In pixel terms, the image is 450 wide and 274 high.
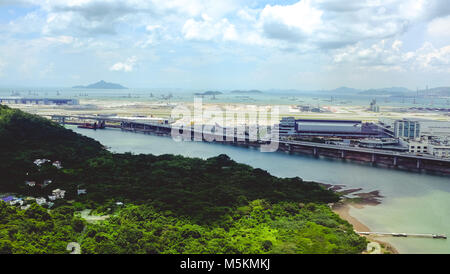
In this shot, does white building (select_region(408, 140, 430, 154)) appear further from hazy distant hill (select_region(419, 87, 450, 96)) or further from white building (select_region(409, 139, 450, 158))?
hazy distant hill (select_region(419, 87, 450, 96))

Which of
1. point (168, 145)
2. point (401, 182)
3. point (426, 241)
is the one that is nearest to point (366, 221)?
point (426, 241)

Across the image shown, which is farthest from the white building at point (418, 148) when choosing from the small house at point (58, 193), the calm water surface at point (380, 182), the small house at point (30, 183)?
the small house at point (30, 183)

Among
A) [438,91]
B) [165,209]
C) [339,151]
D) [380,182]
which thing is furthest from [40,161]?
[438,91]

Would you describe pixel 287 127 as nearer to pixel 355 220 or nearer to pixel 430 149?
pixel 430 149

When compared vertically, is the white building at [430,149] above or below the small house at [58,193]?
above

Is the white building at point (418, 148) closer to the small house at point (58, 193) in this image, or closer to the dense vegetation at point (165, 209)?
the dense vegetation at point (165, 209)

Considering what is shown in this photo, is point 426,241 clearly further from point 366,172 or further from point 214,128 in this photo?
point 214,128
